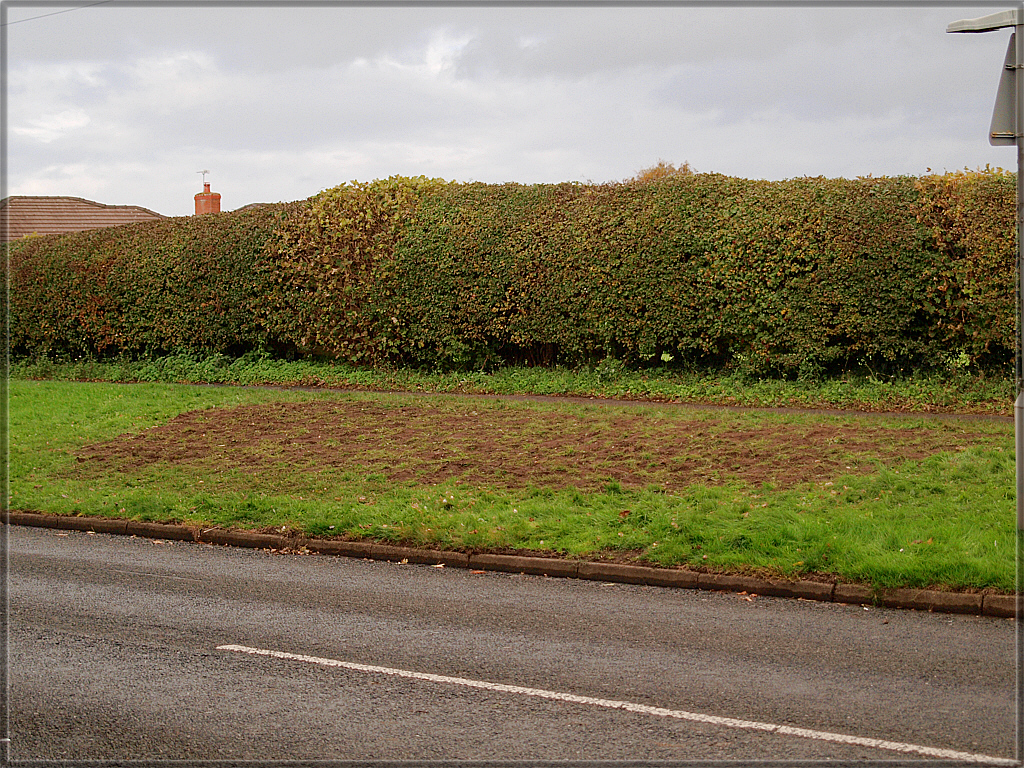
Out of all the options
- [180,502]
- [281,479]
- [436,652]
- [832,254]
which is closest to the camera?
Answer: [436,652]

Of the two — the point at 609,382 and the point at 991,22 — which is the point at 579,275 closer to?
the point at 609,382

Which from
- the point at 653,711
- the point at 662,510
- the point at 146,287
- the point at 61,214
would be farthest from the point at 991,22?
the point at 61,214

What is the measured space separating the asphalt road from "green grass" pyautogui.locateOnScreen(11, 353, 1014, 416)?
7802 millimetres

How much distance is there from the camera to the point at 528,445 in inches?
462

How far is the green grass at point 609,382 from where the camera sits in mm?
13945

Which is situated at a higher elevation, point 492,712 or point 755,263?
point 755,263

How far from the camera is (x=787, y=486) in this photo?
9297mm

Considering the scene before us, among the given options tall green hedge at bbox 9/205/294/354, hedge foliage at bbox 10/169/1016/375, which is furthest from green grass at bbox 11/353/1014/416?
tall green hedge at bbox 9/205/294/354

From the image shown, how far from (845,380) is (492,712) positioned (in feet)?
37.6

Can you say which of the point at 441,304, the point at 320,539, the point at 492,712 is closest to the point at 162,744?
the point at 492,712

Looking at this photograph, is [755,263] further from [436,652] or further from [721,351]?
[436,652]

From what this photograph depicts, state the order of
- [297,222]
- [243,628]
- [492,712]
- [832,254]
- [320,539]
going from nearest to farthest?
[492,712] → [243,628] → [320,539] → [832,254] → [297,222]

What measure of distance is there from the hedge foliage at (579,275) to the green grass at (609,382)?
395mm

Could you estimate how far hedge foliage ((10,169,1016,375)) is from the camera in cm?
1443
